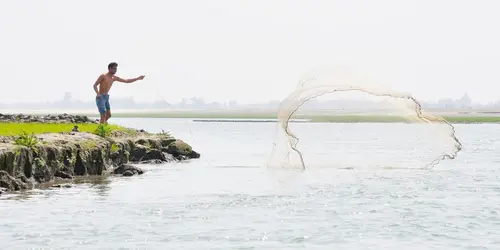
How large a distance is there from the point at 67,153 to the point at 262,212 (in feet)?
40.1

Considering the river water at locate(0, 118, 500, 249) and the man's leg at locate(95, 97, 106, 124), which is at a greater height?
A: the man's leg at locate(95, 97, 106, 124)

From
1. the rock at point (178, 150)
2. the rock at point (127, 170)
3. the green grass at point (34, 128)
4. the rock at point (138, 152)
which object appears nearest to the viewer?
the green grass at point (34, 128)

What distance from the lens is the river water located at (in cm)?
2236

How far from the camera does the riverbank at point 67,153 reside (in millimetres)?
32625

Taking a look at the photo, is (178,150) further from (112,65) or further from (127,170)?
(112,65)

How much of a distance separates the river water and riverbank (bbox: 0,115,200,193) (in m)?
1.33

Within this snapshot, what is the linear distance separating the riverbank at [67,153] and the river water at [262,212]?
133 centimetres

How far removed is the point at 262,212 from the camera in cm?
2747

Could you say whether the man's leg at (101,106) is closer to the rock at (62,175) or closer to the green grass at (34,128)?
the green grass at (34,128)

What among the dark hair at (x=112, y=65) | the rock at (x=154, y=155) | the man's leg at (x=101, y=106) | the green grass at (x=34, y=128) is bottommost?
the rock at (x=154, y=155)

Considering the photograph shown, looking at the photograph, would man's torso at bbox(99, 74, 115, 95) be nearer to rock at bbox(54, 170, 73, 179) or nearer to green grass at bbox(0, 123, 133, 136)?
green grass at bbox(0, 123, 133, 136)

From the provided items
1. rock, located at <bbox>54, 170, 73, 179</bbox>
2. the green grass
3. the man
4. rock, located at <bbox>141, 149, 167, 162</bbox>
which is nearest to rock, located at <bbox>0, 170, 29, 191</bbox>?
rock, located at <bbox>54, 170, 73, 179</bbox>

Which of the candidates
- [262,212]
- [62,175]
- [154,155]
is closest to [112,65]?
[62,175]

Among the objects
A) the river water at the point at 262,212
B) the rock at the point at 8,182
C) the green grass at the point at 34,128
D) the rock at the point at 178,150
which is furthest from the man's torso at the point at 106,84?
the rock at the point at 178,150
